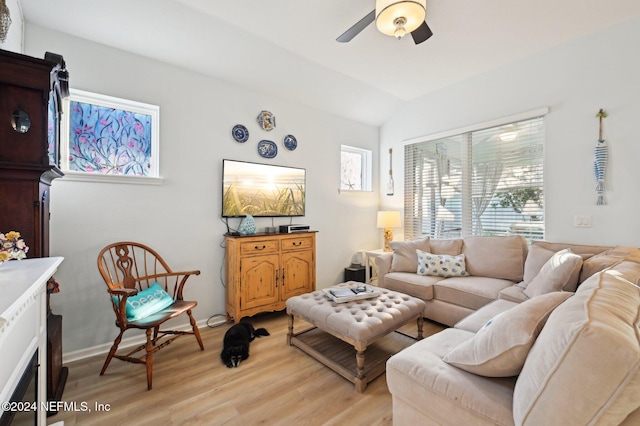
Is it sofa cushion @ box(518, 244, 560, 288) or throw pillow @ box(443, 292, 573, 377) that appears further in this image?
sofa cushion @ box(518, 244, 560, 288)

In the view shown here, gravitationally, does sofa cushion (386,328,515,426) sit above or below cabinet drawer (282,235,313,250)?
below

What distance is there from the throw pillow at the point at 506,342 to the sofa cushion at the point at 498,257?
182 centimetres

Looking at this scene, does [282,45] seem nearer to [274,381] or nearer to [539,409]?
[274,381]

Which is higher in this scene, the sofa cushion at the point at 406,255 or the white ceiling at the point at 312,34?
the white ceiling at the point at 312,34

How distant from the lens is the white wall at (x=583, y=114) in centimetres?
250

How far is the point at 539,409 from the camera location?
0.84 meters

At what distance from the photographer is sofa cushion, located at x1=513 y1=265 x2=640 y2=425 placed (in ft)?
2.46

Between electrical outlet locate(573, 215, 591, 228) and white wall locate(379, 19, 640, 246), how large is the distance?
0.12 ft

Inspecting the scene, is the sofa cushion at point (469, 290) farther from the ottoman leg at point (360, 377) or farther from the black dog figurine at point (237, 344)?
the black dog figurine at point (237, 344)

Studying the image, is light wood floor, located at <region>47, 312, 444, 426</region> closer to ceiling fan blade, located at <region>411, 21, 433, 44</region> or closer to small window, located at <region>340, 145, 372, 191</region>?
ceiling fan blade, located at <region>411, 21, 433, 44</region>

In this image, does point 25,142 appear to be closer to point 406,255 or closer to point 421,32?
point 421,32

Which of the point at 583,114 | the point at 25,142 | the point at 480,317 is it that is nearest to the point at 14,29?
the point at 25,142

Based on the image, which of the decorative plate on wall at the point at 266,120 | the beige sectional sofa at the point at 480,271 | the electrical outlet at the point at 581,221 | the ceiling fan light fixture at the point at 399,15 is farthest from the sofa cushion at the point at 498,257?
the decorative plate on wall at the point at 266,120

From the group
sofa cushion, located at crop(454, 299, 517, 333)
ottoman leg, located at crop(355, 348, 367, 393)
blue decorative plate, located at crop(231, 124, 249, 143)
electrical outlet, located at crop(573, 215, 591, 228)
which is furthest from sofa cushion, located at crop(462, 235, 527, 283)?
blue decorative plate, located at crop(231, 124, 249, 143)
